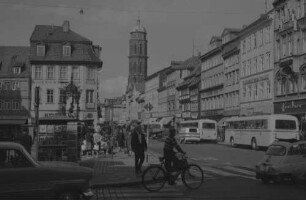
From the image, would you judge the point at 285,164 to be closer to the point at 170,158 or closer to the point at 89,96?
the point at 170,158

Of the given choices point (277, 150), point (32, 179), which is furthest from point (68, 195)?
point (277, 150)

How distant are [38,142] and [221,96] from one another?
67.0m

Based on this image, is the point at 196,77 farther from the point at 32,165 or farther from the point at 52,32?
the point at 32,165

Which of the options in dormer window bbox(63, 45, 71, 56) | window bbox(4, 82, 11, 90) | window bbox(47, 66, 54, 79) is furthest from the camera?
window bbox(4, 82, 11, 90)

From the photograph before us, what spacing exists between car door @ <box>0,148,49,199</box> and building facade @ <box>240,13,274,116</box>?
53227 mm

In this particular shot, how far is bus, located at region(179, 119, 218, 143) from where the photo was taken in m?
63.2

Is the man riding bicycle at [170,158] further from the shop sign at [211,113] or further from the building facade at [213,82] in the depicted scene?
the shop sign at [211,113]

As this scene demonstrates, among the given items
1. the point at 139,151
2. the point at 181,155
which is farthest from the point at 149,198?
the point at 139,151

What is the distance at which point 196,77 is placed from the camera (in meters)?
107

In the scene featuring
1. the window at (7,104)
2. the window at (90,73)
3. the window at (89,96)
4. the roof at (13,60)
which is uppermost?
the roof at (13,60)

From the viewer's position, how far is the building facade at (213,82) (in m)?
87.1

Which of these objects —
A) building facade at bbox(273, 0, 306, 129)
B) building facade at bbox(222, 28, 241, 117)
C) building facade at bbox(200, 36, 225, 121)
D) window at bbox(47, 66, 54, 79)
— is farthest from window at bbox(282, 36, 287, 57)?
window at bbox(47, 66, 54, 79)

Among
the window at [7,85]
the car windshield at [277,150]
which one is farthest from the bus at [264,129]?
the window at [7,85]

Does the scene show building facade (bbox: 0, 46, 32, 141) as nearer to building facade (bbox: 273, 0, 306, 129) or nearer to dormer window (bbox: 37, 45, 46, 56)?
dormer window (bbox: 37, 45, 46, 56)
